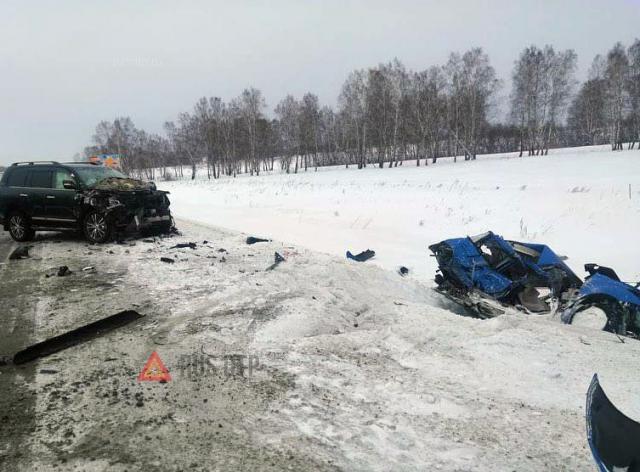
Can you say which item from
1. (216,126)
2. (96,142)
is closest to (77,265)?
(216,126)

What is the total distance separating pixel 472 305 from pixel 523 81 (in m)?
44.7

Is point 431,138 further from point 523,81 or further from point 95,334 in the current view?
point 95,334

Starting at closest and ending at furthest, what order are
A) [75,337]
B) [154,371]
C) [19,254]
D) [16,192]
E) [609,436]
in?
[609,436], [154,371], [75,337], [19,254], [16,192]

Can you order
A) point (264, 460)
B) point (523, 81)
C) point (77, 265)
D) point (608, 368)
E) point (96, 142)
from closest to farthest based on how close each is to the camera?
point (264, 460), point (608, 368), point (77, 265), point (523, 81), point (96, 142)

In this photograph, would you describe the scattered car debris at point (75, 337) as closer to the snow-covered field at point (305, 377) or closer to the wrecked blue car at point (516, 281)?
the snow-covered field at point (305, 377)

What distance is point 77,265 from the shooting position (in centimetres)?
747

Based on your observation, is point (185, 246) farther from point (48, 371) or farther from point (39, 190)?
point (48, 371)

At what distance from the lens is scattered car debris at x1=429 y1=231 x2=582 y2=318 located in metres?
5.89

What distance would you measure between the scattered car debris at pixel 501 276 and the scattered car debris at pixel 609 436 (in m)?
3.21

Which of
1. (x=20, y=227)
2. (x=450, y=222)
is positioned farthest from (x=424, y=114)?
(x=20, y=227)

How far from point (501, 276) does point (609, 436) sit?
3.85 meters

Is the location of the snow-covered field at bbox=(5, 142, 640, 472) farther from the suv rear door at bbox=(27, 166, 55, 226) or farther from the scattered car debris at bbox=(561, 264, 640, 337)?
the suv rear door at bbox=(27, 166, 55, 226)

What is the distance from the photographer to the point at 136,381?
3477 millimetres

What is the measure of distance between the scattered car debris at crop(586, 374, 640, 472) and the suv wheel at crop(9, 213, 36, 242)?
11.3 metres
